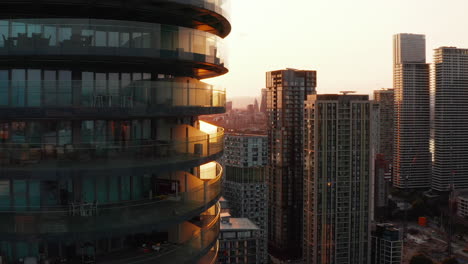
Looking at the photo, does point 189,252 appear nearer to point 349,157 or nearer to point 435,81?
point 349,157

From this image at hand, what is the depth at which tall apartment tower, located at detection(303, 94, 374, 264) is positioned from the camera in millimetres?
66812

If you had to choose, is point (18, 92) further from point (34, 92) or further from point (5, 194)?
point (5, 194)

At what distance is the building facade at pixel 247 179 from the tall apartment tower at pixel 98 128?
6677 centimetres

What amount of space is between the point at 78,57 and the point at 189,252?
551cm

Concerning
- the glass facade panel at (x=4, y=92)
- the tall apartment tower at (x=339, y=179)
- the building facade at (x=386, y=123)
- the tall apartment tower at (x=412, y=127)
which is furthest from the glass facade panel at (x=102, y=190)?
the building facade at (x=386, y=123)

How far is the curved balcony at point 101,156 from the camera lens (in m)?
10.7

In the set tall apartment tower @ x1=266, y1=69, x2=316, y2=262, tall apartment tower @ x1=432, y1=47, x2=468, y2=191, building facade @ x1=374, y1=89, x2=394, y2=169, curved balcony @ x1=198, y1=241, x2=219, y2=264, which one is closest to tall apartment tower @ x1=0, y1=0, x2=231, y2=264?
curved balcony @ x1=198, y1=241, x2=219, y2=264

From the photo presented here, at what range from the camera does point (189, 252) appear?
1226 centimetres

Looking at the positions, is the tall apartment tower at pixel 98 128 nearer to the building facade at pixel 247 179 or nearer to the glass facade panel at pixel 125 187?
the glass facade panel at pixel 125 187

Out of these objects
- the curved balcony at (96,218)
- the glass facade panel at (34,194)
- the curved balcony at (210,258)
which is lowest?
the curved balcony at (210,258)

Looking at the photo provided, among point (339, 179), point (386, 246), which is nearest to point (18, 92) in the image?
point (339, 179)

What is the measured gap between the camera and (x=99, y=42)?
10.8m

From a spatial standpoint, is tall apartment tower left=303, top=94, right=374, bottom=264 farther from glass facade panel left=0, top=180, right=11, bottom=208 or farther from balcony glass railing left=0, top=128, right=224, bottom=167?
glass facade panel left=0, top=180, right=11, bottom=208

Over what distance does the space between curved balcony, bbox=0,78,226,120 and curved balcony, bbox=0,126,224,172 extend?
0.80 metres
